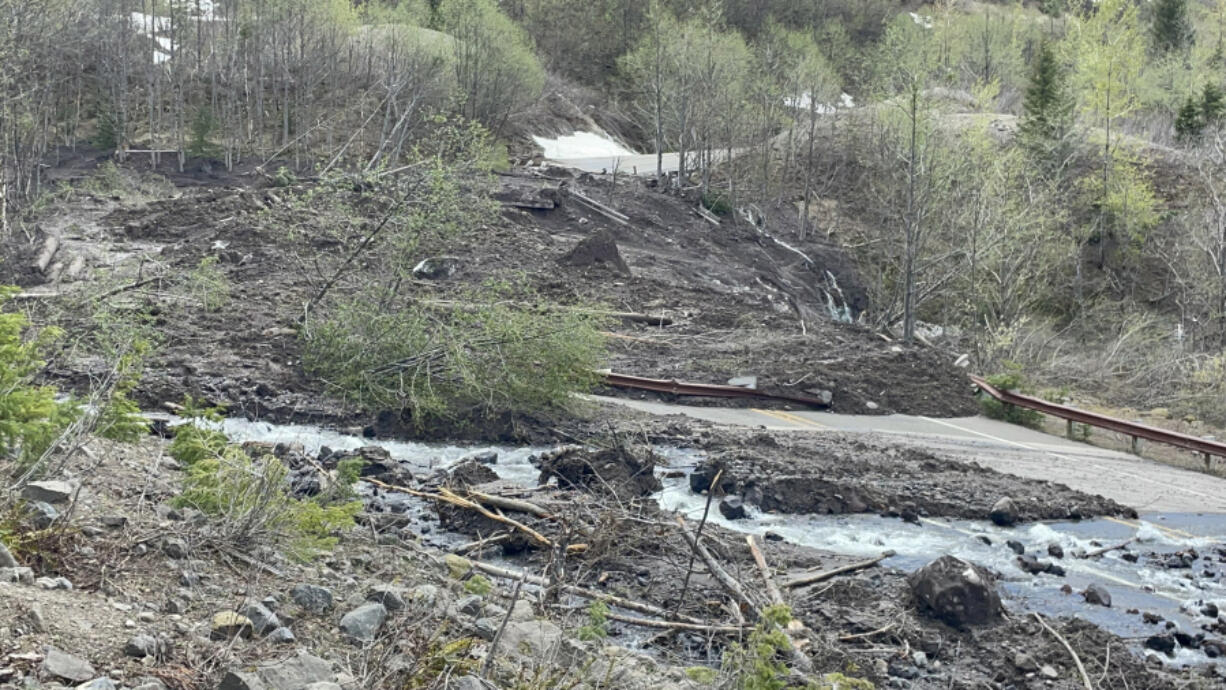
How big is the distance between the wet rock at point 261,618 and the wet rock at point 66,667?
104 cm

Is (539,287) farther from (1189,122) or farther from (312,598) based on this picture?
(1189,122)

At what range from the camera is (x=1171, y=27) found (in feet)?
241

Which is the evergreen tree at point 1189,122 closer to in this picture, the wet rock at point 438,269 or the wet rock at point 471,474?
the wet rock at point 438,269

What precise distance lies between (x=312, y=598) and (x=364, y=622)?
1.43 feet

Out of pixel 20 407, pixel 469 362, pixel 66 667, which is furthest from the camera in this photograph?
pixel 469 362

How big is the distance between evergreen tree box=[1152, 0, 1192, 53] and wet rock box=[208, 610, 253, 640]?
255 feet

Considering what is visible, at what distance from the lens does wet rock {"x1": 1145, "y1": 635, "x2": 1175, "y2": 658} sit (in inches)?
346

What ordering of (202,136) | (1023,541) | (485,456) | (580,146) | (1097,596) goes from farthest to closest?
(580,146) < (202,136) < (485,456) < (1023,541) < (1097,596)

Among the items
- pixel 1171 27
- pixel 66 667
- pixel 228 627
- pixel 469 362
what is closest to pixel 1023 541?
pixel 469 362

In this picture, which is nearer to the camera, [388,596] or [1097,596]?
[388,596]

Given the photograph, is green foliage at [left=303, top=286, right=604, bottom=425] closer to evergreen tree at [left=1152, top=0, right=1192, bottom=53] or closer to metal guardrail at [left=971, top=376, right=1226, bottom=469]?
metal guardrail at [left=971, top=376, right=1226, bottom=469]

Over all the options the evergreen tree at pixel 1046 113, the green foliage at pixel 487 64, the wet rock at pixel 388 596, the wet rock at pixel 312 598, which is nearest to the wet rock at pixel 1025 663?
the wet rock at pixel 388 596

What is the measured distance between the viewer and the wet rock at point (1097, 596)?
980 cm

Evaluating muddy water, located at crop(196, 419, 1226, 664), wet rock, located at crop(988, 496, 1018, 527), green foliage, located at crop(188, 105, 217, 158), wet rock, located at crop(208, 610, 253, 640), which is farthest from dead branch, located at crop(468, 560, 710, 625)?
green foliage, located at crop(188, 105, 217, 158)
